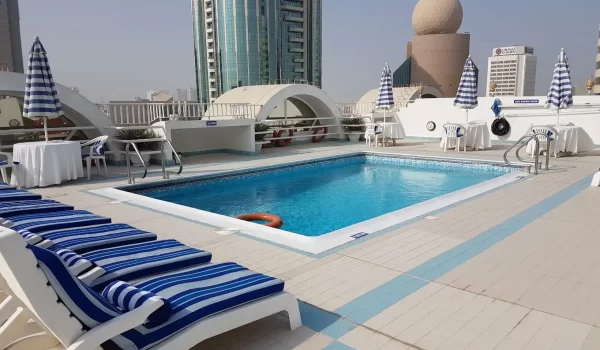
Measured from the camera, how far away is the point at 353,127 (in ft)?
56.6

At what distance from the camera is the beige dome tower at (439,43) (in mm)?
38188

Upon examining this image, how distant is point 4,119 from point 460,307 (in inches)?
478

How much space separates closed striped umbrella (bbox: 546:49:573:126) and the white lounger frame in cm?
1193

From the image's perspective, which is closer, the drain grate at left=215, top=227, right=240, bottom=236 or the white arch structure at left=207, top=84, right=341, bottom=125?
the drain grate at left=215, top=227, right=240, bottom=236

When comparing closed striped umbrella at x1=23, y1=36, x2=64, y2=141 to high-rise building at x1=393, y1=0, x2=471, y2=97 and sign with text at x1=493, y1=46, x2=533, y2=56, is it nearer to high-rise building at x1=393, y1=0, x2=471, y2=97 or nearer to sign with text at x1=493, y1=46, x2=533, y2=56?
high-rise building at x1=393, y1=0, x2=471, y2=97

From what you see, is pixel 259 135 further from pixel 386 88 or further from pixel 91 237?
pixel 91 237

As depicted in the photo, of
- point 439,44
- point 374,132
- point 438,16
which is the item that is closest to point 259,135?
point 374,132

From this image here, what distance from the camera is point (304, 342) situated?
2.70 m

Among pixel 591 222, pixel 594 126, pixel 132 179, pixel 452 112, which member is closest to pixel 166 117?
pixel 132 179

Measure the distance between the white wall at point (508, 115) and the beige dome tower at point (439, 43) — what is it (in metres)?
23.1

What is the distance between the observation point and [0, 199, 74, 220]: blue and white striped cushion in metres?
3.85

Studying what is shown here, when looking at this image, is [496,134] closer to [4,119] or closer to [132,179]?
[132,179]

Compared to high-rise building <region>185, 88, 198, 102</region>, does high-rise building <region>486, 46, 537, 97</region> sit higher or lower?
higher

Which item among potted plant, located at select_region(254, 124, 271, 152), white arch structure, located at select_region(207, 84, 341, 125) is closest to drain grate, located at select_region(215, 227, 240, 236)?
potted plant, located at select_region(254, 124, 271, 152)
